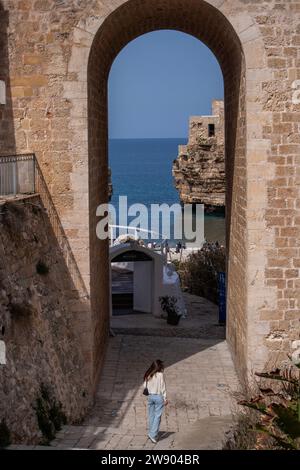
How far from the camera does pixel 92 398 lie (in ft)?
35.8

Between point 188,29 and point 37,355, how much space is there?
24.9ft

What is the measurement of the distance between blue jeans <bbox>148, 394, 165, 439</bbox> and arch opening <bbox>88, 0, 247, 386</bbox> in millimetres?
2436

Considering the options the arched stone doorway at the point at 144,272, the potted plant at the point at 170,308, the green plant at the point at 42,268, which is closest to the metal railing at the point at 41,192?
the green plant at the point at 42,268

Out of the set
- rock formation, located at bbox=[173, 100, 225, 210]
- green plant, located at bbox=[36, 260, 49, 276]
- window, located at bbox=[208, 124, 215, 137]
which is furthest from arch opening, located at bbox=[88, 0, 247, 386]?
window, located at bbox=[208, 124, 215, 137]

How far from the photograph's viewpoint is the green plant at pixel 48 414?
335 inches

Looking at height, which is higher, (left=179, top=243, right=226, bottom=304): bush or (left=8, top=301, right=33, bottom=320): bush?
(left=8, top=301, right=33, bottom=320): bush

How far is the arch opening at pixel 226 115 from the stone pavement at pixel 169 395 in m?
0.49

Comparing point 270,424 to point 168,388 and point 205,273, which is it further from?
point 205,273

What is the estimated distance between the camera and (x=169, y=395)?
11.3m

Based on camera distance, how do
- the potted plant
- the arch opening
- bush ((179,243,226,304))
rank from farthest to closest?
bush ((179,243,226,304))
the potted plant
the arch opening

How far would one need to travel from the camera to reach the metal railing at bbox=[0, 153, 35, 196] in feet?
34.7

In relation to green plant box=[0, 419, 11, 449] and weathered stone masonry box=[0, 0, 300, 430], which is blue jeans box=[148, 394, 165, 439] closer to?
weathered stone masonry box=[0, 0, 300, 430]

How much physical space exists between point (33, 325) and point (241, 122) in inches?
194

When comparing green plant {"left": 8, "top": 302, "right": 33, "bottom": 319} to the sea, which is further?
the sea
